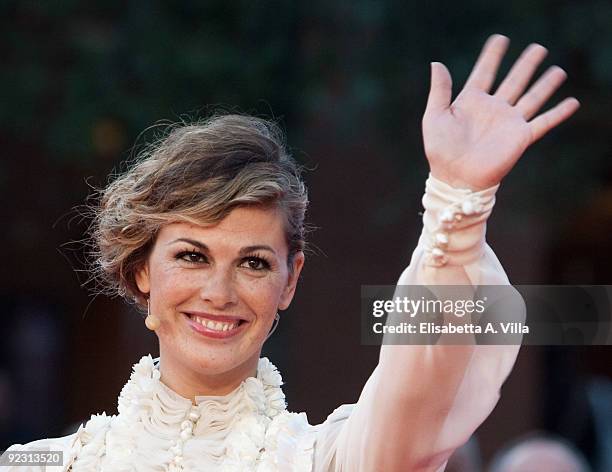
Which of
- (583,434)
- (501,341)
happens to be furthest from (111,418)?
(583,434)

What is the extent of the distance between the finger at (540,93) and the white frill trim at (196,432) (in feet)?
2.67

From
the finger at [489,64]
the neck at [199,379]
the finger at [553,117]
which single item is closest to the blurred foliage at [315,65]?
the neck at [199,379]

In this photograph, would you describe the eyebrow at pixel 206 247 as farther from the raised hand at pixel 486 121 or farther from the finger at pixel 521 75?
the finger at pixel 521 75

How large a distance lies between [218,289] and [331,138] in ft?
10.4

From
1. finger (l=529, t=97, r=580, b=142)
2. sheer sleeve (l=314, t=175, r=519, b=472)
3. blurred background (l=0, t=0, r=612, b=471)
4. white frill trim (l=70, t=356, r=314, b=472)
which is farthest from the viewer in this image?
blurred background (l=0, t=0, r=612, b=471)

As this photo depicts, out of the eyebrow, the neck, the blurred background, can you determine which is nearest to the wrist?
the eyebrow

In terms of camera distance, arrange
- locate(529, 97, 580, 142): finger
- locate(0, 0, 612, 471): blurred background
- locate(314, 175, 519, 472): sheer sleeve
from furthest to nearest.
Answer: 1. locate(0, 0, 612, 471): blurred background
2. locate(314, 175, 519, 472): sheer sleeve
3. locate(529, 97, 580, 142): finger

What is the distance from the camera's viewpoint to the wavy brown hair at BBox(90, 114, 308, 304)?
2.89 meters

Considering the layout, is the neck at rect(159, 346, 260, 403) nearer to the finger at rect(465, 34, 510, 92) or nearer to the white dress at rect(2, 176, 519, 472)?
the white dress at rect(2, 176, 519, 472)

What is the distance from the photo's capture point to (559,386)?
5.91 m

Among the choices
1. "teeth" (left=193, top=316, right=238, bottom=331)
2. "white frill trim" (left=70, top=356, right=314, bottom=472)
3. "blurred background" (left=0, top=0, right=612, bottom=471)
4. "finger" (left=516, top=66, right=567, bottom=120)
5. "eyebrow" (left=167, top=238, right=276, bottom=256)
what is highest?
"blurred background" (left=0, top=0, right=612, bottom=471)

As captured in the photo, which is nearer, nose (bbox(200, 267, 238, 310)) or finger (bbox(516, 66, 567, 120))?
finger (bbox(516, 66, 567, 120))

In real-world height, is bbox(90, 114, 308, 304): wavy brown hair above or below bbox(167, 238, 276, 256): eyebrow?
above

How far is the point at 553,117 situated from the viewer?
2.40 m
